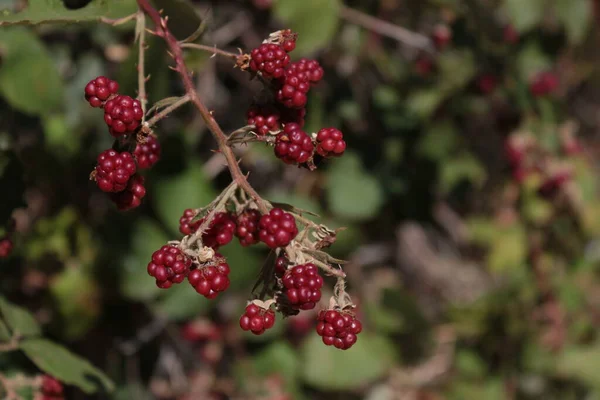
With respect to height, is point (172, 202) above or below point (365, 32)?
below

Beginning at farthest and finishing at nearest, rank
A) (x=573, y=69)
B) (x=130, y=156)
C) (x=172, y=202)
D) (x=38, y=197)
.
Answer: (x=573, y=69), (x=38, y=197), (x=172, y=202), (x=130, y=156)

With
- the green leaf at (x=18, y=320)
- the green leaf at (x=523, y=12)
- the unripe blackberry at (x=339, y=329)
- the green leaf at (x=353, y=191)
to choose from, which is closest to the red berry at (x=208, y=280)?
the unripe blackberry at (x=339, y=329)

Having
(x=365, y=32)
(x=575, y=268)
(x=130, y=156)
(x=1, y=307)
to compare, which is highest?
(x=365, y=32)

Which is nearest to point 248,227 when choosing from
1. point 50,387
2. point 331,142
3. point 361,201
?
point 331,142

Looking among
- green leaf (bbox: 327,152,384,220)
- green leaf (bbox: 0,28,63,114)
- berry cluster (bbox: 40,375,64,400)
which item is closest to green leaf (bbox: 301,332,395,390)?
green leaf (bbox: 327,152,384,220)

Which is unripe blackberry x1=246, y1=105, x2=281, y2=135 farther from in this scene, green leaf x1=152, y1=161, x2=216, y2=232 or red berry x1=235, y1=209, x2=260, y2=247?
green leaf x1=152, y1=161, x2=216, y2=232

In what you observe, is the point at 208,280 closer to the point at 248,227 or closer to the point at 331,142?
the point at 248,227

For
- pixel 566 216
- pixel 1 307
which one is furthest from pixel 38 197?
pixel 566 216

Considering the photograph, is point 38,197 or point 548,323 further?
point 548,323

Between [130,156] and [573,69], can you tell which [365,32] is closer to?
[573,69]
